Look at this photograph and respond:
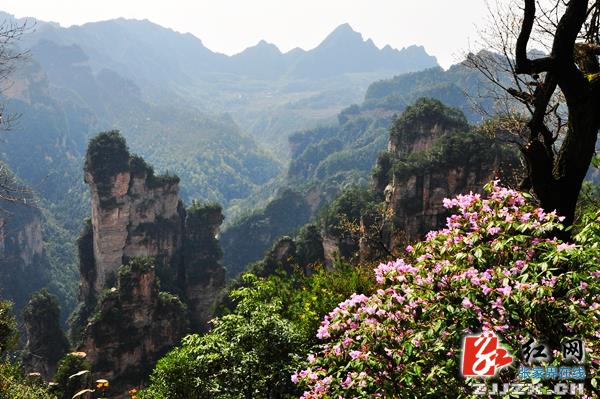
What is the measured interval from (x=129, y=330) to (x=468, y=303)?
4215cm

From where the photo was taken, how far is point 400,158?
6275cm

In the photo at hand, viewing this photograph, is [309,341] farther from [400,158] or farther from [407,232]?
[400,158]

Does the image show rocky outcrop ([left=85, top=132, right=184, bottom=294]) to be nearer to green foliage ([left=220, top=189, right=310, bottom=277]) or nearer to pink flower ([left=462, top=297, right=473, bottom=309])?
green foliage ([left=220, top=189, right=310, bottom=277])

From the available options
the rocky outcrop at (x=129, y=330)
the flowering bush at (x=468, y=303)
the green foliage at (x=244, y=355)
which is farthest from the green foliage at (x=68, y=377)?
the flowering bush at (x=468, y=303)

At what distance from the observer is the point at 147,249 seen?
5806 cm

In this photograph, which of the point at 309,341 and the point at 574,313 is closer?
the point at 574,313

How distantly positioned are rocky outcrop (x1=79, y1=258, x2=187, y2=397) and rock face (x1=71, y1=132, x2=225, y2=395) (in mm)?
99

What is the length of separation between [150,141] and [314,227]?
151602 millimetres

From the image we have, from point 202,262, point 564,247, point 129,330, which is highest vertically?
point 564,247

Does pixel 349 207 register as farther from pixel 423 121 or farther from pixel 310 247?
pixel 423 121

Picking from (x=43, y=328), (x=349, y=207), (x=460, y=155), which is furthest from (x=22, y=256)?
(x=460, y=155)

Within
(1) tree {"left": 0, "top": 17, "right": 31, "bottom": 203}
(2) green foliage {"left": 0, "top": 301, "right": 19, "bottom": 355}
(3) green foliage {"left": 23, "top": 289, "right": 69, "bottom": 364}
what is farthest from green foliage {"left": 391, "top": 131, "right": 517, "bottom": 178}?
(1) tree {"left": 0, "top": 17, "right": 31, "bottom": 203}

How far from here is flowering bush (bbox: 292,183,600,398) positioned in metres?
5.13

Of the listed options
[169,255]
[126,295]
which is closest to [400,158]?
[169,255]
